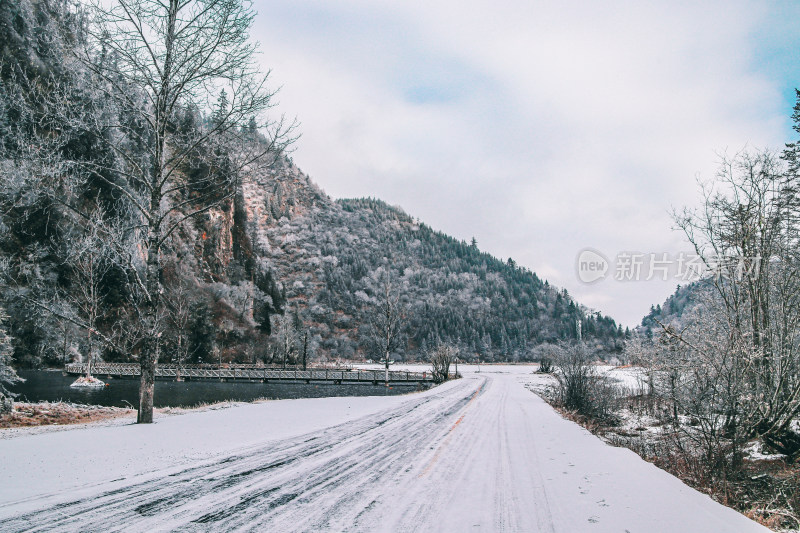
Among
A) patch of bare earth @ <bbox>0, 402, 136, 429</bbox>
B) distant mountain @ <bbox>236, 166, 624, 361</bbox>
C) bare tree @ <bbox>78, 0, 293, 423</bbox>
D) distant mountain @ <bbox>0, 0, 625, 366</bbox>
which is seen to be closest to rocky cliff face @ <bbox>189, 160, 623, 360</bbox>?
distant mountain @ <bbox>236, 166, 624, 361</bbox>

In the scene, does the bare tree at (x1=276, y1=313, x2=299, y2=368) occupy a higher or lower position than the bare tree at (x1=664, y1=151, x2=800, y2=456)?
lower

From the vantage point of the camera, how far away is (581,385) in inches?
774

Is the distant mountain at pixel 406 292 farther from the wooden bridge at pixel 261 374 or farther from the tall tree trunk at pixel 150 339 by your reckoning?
the tall tree trunk at pixel 150 339

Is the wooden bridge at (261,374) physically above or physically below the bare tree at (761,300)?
below

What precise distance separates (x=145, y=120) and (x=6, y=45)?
46433 millimetres

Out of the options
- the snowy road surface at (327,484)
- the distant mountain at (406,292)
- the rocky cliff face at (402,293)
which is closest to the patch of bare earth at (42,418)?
the snowy road surface at (327,484)

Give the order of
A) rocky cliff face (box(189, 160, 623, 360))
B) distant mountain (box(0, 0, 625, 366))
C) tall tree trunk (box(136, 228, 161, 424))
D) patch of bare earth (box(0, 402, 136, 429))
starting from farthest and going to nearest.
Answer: rocky cliff face (box(189, 160, 623, 360)) → patch of bare earth (box(0, 402, 136, 429)) → distant mountain (box(0, 0, 625, 366)) → tall tree trunk (box(136, 228, 161, 424))

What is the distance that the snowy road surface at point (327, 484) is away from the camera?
4352 millimetres

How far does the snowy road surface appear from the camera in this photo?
4.35 metres

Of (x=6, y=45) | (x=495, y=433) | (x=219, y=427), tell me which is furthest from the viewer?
(x=6, y=45)

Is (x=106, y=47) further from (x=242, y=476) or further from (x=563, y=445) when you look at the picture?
(x=563, y=445)

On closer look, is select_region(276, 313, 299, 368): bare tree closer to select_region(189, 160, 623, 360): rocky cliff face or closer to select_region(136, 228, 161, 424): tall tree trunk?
select_region(189, 160, 623, 360): rocky cliff face

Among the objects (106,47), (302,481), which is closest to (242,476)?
(302,481)

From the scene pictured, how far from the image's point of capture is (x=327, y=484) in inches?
223
